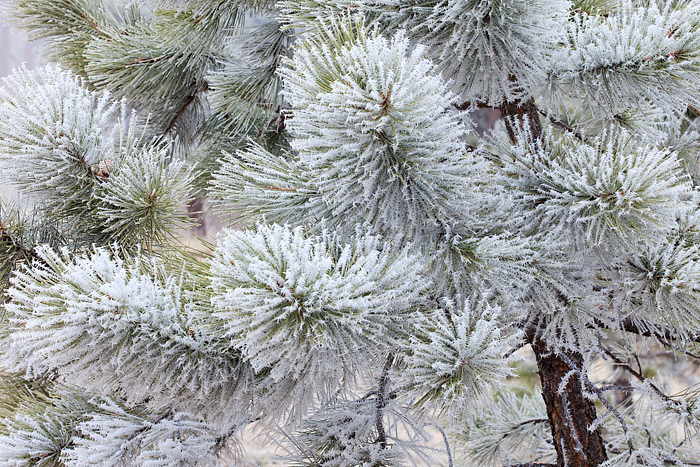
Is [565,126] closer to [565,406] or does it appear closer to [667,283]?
[667,283]

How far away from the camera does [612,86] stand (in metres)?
0.70

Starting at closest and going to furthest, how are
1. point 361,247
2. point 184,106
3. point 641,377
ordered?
point 361,247
point 641,377
point 184,106

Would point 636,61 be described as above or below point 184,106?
above

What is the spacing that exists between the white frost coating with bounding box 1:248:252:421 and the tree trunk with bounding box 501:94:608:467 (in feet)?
1.89

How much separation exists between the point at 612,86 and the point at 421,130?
0.37 meters

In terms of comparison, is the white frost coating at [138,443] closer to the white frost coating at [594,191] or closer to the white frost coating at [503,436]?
the white frost coating at [594,191]

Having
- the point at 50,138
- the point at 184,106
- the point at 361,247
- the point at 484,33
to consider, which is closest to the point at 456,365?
the point at 361,247

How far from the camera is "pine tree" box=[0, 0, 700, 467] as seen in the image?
47 cm

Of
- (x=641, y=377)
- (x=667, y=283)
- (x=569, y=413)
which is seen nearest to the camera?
(x=667, y=283)

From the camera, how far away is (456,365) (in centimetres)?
50

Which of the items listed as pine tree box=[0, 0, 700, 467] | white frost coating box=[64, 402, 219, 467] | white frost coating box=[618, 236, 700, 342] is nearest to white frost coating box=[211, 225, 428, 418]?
pine tree box=[0, 0, 700, 467]

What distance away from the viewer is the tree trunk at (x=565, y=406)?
0.88 metres

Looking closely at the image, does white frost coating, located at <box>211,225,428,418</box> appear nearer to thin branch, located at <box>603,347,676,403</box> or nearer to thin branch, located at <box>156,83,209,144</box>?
thin branch, located at <box>603,347,676,403</box>

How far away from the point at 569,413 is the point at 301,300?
657mm
